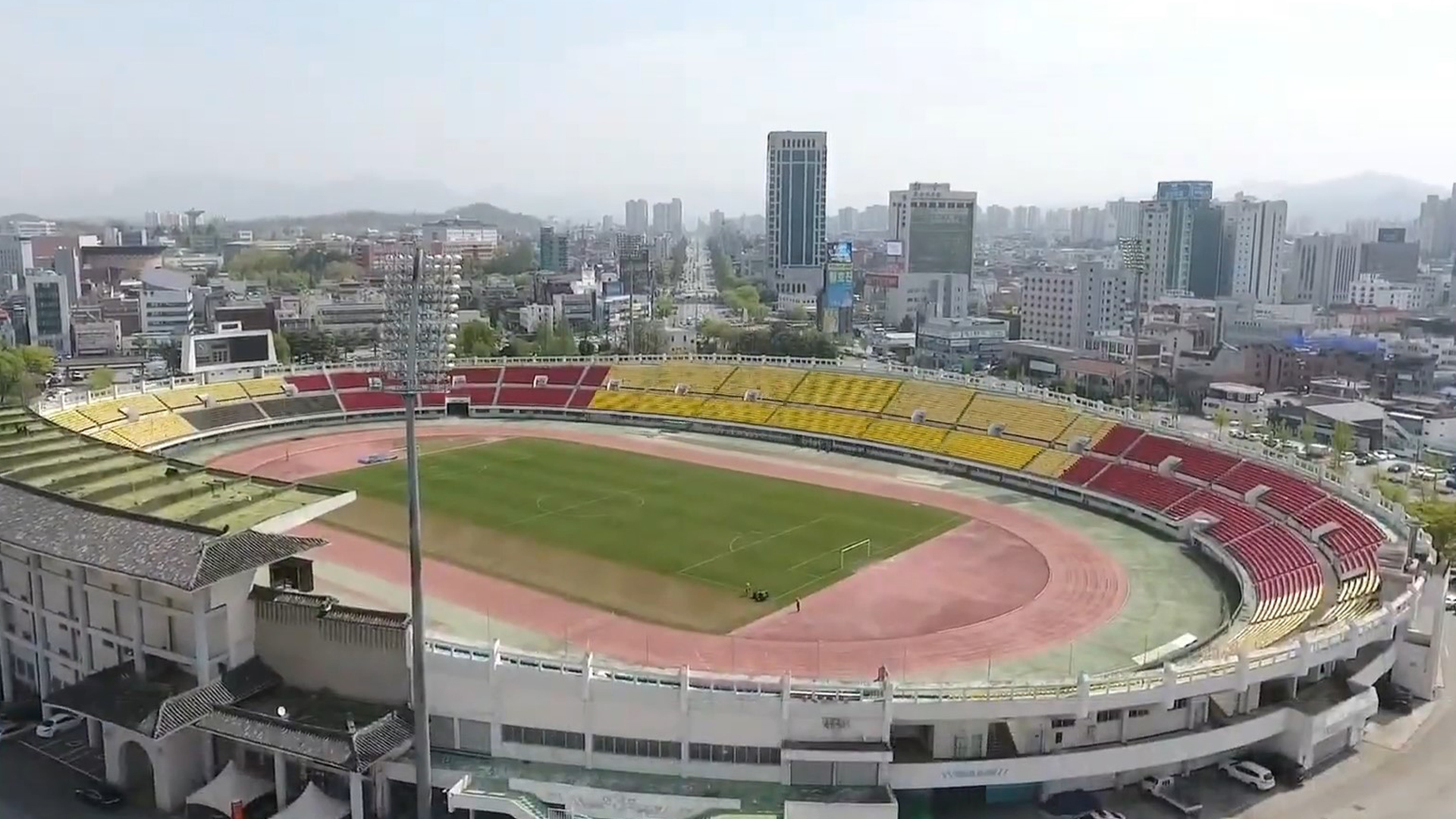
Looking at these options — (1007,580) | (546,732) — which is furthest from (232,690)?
(1007,580)

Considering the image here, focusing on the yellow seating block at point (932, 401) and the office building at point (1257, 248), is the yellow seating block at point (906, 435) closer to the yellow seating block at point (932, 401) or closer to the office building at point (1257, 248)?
the yellow seating block at point (932, 401)

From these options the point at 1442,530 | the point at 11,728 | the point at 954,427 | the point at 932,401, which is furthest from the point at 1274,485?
the point at 11,728

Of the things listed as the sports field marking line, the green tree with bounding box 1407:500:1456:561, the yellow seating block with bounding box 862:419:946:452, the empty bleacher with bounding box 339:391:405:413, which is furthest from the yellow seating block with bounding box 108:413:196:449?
the green tree with bounding box 1407:500:1456:561

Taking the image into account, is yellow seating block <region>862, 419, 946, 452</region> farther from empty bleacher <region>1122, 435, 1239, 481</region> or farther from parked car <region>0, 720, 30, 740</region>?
parked car <region>0, 720, 30, 740</region>

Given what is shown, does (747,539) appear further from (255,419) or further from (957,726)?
(255,419)

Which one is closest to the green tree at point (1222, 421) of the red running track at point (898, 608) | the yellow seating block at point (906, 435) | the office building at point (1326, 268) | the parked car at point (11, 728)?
the yellow seating block at point (906, 435)
